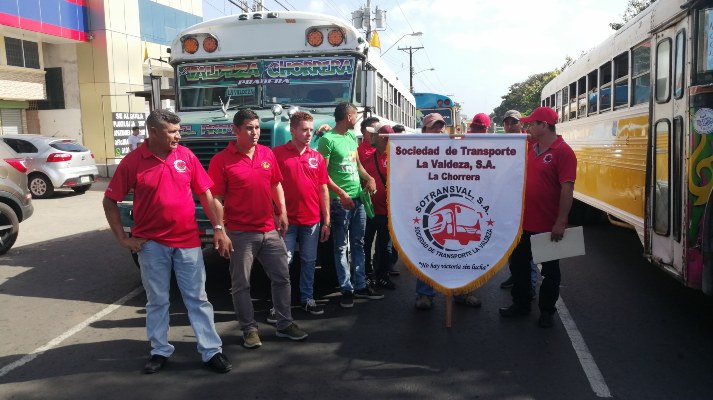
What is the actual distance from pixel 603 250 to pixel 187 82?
598 centimetres

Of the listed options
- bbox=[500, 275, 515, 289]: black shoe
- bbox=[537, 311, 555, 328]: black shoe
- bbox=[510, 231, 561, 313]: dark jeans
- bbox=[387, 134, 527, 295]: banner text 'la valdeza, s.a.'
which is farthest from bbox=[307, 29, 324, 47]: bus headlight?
bbox=[537, 311, 555, 328]: black shoe

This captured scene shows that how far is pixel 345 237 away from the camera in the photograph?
18.2 ft

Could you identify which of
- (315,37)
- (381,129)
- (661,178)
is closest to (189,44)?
(315,37)

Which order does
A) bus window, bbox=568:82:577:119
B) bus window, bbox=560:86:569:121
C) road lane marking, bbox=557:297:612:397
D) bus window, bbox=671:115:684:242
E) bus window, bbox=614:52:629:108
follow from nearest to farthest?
road lane marking, bbox=557:297:612:397, bus window, bbox=671:115:684:242, bus window, bbox=614:52:629:108, bus window, bbox=568:82:577:119, bus window, bbox=560:86:569:121

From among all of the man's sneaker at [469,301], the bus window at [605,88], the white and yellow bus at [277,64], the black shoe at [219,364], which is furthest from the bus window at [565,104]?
the black shoe at [219,364]

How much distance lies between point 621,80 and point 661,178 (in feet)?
7.27

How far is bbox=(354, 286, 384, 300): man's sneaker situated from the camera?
5887 millimetres

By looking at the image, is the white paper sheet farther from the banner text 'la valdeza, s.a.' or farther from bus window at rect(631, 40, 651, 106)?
bus window at rect(631, 40, 651, 106)

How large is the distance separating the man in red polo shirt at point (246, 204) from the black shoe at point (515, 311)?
212 cm

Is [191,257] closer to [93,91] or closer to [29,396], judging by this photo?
[29,396]

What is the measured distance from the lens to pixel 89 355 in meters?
4.48

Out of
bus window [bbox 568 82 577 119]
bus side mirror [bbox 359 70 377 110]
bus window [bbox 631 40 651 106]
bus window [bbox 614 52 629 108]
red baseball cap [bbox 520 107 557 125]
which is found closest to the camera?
red baseball cap [bbox 520 107 557 125]

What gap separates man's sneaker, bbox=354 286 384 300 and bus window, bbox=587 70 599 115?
179 inches

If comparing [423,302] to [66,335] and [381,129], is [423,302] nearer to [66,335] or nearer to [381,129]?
[381,129]
